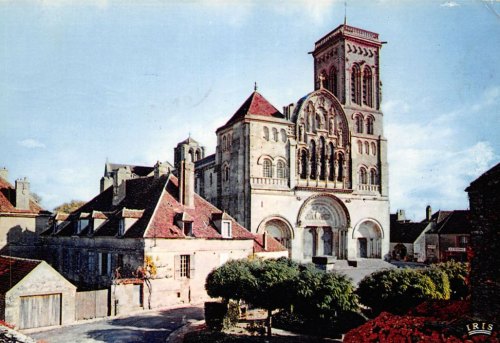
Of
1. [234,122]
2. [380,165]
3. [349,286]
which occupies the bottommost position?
[349,286]

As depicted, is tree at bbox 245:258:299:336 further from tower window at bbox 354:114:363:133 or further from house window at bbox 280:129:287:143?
tower window at bbox 354:114:363:133

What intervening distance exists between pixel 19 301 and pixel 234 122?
24.4 metres

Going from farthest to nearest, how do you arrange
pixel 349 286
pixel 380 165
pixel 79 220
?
pixel 380 165 → pixel 79 220 → pixel 349 286

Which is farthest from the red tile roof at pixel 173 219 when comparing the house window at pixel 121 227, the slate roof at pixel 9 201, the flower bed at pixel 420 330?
the flower bed at pixel 420 330

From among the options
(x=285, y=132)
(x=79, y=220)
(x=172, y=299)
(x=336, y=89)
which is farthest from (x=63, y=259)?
(x=336, y=89)

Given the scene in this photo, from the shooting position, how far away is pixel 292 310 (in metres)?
17.3

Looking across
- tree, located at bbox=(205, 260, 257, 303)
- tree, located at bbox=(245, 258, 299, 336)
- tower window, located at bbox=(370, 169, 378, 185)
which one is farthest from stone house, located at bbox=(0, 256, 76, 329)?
tower window, located at bbox=(370, 169, 378, 185)

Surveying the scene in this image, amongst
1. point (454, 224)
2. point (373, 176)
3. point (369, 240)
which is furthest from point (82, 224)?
point (454, 224)

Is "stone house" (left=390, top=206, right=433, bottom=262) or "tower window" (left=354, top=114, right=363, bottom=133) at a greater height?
"tower window" (left=354, top=114, right=363, bottom=133)

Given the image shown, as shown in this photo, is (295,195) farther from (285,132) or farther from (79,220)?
(79,220)

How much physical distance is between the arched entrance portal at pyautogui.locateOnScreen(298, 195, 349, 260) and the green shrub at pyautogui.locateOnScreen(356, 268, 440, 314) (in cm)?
1999

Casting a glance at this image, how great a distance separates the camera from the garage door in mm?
18703

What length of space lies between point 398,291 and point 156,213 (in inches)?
584

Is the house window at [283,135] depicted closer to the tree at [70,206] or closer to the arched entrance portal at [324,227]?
the arched entrance portal at [324,227]
